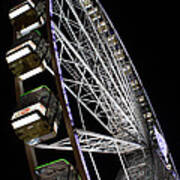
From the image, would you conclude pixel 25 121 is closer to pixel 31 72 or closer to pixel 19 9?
pixel 31 72

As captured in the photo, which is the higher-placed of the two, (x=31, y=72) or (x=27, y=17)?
(x=27, y=17)

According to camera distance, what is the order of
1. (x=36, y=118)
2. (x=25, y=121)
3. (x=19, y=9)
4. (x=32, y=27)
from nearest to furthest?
(x=36, y=118) → (x=25, y=121) → (x=32, y=27) → (x=19, y=9)

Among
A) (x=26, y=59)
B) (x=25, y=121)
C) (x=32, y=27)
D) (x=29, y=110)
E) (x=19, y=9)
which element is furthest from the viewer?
(x=19, y=9)

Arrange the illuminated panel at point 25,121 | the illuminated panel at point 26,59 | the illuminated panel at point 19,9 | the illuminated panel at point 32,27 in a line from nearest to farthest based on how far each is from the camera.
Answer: the illuminated panel at point 25,121 < the illuminated panel at point 26,59 < the illuminated panel at point 32,27 < the illuminated panel at point 19,9

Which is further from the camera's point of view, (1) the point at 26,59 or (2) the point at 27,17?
(2) the point at 27,17

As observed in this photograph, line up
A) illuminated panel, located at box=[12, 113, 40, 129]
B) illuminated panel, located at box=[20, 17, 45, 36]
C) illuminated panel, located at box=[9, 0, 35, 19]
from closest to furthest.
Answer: illuminated panel, located at box=[12, 113, 40, 129] → illuminated panel, located at box=[20, 17, 45, 36] → illuminated panel, located at box=[9, 0, 35, 19]

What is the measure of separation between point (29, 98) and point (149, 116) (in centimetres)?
1160

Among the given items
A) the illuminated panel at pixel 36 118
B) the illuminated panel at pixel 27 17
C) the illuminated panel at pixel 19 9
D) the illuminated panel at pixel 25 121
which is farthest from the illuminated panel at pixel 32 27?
the illuminated panel at pixel 25 121

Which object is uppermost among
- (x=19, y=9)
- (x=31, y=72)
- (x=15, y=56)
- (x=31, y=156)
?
(x=19, y=9)

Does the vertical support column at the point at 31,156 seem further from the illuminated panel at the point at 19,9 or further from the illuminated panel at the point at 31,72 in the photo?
the illuminated panel at the point at 19,9

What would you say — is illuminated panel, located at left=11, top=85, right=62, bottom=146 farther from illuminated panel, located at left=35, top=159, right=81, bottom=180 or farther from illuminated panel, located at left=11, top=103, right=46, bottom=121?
illuminated panel, located at left=35, top=159, right=81, bottom=180

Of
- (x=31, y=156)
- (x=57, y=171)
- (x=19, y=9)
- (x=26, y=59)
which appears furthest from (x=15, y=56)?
(x=57, y=171)

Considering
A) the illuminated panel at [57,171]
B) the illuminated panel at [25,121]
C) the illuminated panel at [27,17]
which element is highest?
the illuminated panel at [27,17]

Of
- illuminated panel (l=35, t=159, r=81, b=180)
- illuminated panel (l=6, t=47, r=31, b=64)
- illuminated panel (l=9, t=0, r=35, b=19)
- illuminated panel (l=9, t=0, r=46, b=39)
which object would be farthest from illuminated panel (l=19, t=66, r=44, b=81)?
illuminated panel (l=35, t=159, r=81, b=180)
